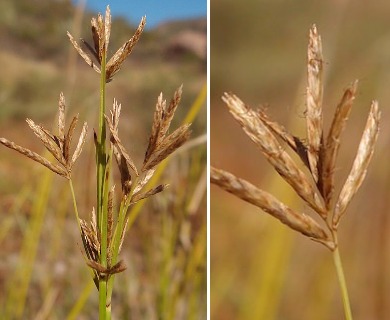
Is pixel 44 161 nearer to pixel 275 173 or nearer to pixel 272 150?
pixel 272 150

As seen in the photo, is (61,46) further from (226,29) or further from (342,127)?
(342,127)

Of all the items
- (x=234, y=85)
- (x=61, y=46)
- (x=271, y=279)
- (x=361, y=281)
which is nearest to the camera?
(x=271, y=279)

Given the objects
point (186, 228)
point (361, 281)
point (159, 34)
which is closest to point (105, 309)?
point (186, 228)

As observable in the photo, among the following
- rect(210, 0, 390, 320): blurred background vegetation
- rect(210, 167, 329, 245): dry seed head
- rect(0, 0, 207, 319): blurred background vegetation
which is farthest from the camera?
rect(0, 0, 207, 319): blurred background vegetation

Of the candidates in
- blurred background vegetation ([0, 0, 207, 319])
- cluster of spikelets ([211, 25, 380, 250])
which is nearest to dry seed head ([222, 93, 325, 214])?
cluster of spikelets ([211, 25, 380, 250])

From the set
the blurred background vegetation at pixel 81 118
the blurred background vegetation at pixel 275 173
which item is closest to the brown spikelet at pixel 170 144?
the blurred background vegetation at pixel 275 173

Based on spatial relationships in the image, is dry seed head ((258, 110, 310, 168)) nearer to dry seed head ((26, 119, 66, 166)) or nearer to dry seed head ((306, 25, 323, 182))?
dry seed head ((306, 25, 323, 182))

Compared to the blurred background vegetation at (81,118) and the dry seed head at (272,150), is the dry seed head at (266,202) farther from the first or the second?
the blurred background vegetation at (81,118)
